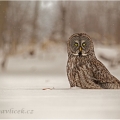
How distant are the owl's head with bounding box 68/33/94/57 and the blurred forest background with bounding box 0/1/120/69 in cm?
193

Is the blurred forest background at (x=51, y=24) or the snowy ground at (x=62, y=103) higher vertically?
the blurred forest background at (x=51, y=24)

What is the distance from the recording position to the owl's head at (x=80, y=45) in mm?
2760

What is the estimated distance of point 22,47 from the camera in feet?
17.4

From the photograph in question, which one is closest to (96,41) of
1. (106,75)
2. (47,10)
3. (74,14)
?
(74,14)

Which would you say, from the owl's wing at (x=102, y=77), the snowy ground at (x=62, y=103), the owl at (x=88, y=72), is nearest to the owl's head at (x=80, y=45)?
the owl at (x=88, y=72)

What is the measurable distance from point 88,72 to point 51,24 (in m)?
2.81

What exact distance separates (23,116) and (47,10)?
300 centimetres

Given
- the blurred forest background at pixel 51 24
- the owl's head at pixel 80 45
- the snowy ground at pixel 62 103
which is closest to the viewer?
the snowy ground at pixel 62 103

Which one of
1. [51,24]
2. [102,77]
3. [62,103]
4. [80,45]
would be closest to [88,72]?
[102,77]

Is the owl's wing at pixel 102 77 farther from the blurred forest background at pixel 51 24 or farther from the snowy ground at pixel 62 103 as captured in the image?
the blurred forest background at pixel 51 24

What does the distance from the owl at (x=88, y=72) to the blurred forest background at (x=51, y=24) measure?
203 cm

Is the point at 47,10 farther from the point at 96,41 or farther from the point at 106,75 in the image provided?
the point at 106,75

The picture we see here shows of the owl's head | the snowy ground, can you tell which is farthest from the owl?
the snowy ground

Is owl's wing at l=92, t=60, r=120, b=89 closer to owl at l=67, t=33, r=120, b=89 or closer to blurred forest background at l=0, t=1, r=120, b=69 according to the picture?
owl at l=67, t=33, r=120, b=89
